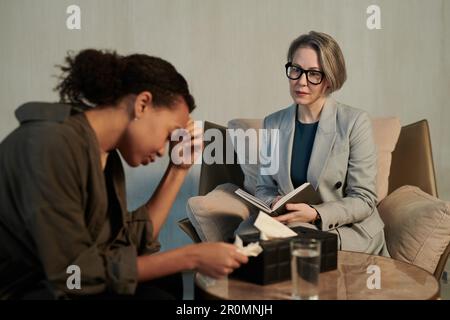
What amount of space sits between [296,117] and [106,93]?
1282mm

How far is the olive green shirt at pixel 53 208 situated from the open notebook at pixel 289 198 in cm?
78

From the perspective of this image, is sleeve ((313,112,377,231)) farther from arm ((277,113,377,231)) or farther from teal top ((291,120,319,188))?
teal top ((291,120,319,188))

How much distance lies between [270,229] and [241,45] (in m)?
1.89

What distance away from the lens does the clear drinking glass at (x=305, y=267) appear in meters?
1.39

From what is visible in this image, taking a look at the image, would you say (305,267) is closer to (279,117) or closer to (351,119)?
(351,119)

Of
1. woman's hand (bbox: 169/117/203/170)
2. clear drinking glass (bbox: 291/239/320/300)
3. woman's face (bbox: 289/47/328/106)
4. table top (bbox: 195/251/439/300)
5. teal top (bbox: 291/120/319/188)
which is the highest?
woman's face (bbox: 289/47/328/106)

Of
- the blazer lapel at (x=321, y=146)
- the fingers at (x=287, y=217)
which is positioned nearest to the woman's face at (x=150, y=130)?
the fingers at (x=287, y=217)

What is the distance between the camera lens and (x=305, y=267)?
1.39 metres

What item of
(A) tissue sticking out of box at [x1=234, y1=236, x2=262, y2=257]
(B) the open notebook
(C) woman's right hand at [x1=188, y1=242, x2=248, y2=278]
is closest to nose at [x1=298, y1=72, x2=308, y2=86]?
(B) the open notebook

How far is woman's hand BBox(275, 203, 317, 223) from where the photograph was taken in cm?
212

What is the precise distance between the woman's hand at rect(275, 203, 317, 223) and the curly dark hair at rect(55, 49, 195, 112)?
0.78 m

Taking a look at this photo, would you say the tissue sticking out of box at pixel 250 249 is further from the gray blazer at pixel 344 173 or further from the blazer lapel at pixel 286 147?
the blazer lapel at pixel 286 147

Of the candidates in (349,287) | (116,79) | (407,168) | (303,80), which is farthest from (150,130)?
(407,168)
